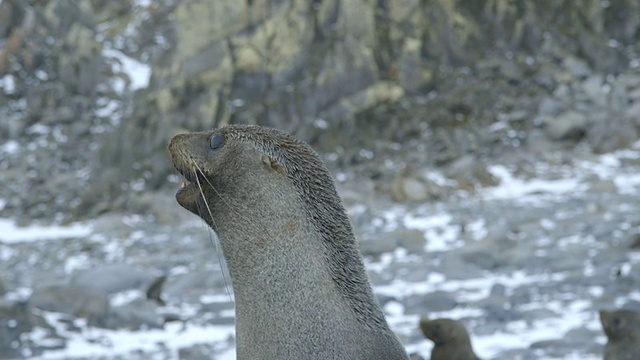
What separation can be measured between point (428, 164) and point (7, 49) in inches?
738

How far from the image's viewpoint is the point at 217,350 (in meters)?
7.61

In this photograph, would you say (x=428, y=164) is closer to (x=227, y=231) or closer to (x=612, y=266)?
(x=612, y=266)

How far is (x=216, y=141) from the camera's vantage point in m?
3.42

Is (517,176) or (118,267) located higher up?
(517,176)

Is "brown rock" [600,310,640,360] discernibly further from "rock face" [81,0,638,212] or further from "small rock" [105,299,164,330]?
"rock face" [81,0,638,212]

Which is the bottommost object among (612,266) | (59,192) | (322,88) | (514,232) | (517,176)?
(612,266)

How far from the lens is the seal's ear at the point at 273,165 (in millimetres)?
3262

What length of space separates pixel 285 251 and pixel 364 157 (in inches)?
727

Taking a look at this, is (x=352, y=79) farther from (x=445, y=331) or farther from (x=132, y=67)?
(x=445, y=331)

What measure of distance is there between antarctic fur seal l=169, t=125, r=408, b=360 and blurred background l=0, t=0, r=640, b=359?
149 inches

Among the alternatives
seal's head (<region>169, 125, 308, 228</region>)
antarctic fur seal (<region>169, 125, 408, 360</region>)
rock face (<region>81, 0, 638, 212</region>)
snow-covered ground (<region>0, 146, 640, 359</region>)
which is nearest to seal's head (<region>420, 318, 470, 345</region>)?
snow-covered ground (<region>0, 146, 640, 359</region>)

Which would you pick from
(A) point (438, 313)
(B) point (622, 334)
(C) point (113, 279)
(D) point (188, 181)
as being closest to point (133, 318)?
(C) point (113, 279)

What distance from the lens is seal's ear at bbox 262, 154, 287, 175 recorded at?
10.7ft

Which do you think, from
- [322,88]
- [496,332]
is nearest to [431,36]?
[322,88]
